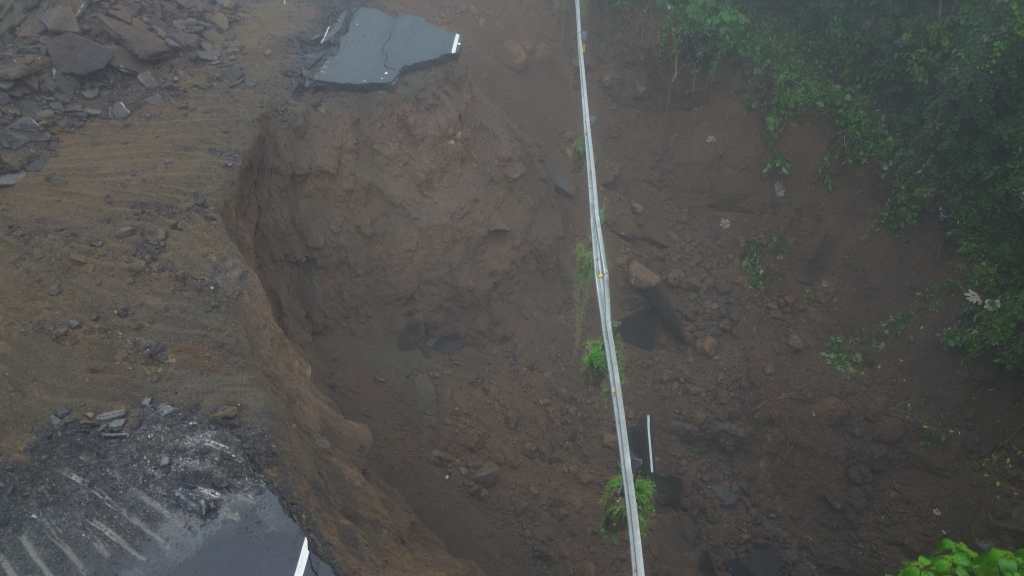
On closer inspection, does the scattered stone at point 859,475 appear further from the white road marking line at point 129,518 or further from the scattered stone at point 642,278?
the white road marking line at point 129,518

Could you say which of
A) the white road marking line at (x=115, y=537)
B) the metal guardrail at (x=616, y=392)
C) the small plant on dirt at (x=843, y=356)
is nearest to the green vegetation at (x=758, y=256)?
the small plant on dirt at (x=843, y=356)

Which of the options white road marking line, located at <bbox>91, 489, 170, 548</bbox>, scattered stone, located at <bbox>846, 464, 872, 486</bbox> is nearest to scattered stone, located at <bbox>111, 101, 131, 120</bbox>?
white road marking line, located at <bbox>91, 489, 170, 548</bbox>

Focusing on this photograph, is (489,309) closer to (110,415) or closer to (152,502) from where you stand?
(110,415)

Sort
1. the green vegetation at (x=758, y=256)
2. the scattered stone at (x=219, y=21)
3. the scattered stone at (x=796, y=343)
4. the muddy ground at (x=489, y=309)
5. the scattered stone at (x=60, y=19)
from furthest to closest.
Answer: the green vegetation at (x=758, y=256) → the scattered stone at (x=796, y=343) → the scattered stone at (x=219, y=21) → the scattered stone at (x=60, y=19) → the muddy ground at (x=489, y=309)

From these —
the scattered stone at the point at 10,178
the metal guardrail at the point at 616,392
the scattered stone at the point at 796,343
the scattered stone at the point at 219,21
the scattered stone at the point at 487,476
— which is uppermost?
the scattered stone at the point at 219,21

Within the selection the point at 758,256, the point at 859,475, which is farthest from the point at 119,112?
the point at 859,475

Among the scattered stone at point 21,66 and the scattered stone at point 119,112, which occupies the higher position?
the scattered stone at point 21,66
